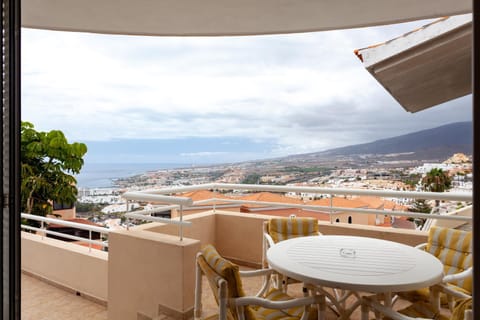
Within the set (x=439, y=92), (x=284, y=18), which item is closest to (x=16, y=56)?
(x=284, y=18)

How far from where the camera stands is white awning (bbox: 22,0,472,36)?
249cm

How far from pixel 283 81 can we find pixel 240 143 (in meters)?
1.61

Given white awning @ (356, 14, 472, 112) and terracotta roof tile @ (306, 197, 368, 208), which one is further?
terracotta roof tile @ (306, 197, 368, 208)

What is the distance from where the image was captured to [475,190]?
591 millimetres

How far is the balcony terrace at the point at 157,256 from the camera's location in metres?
2.69

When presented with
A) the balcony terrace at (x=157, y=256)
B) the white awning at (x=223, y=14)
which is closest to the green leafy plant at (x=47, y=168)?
the balcony terrace at (x=157, y=256)

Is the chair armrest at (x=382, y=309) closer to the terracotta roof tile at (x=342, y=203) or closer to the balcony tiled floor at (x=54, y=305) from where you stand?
the terracotta roof tile at (x=342, y=203)

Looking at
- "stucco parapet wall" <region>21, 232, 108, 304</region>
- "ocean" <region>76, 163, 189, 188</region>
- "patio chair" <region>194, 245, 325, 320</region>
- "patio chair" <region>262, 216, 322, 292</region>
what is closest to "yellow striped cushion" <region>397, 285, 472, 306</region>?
"patio chair" <region>194, 245, 325, 320</region>

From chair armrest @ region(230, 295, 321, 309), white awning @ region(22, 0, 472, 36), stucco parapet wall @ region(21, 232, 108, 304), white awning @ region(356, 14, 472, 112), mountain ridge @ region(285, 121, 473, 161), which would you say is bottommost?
stucco parapet wall @ region(21, 232, 108, 304)

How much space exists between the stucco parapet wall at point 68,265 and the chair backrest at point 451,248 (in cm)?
303

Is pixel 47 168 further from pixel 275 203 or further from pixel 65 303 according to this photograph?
pixel 275 203

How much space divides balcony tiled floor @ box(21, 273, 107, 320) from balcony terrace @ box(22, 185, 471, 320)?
1 centimetres

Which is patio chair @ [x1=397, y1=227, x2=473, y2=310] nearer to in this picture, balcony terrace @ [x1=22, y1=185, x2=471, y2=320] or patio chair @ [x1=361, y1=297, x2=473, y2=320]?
patio chair @ [x1=361, y1=297, x2=473, y2=320]

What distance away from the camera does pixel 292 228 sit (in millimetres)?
3209
